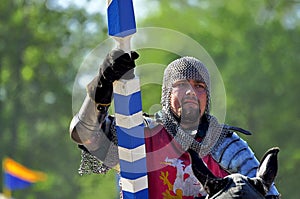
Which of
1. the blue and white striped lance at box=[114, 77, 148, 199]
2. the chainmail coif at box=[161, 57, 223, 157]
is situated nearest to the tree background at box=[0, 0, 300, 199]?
the chainmail coif at box=[161, 57, 223, 157]

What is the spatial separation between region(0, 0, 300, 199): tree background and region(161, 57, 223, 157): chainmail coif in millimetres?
25883

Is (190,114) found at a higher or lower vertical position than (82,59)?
lower

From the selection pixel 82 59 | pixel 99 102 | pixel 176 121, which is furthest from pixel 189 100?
pixel 82 59

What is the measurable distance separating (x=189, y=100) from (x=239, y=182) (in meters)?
1.10

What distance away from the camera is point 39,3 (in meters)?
39.4

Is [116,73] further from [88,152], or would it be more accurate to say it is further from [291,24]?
[291,24]

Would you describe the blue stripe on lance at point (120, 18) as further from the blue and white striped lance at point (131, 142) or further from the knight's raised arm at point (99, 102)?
the blue and white striped lance at point (131, 142)

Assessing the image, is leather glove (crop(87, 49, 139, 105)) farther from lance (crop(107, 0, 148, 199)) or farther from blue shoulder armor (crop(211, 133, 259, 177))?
blue shoulder armor (crop(211, 133, 259, 177))

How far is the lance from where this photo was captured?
6027 mm

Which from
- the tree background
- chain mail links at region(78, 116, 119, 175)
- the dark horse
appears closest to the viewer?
the dark horse

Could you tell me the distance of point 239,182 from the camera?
5.70m

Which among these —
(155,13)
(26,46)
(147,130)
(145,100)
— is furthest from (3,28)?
(147,130)

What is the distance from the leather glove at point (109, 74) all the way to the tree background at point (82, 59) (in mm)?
26605

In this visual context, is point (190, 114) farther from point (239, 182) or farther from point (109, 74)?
point (239, 182)
